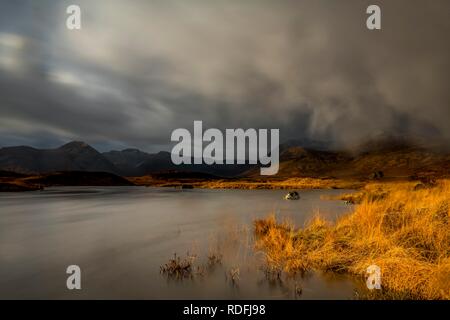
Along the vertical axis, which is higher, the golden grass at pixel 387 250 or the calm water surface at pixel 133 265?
the golden grass at pixel 387 250

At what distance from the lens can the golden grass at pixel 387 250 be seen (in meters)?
7.39

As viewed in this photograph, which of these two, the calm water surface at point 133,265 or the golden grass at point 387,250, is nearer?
the golden grass at point 387,250

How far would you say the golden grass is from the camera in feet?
24.3

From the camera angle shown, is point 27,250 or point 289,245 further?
point 27,250

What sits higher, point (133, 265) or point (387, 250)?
point (387, 250)

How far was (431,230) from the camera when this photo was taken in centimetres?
993

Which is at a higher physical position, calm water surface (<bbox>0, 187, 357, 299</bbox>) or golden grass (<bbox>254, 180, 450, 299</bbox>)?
golden grass (<bbox>254, 180, 450, 299</bbox>)

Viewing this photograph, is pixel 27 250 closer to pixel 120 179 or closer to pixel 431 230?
pixel 431 230

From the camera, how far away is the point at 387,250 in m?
9.18

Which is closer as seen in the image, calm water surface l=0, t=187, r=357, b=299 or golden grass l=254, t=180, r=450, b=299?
golden grass l=254, t=180, r=450, b=299

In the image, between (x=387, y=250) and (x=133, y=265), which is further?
(x=133, y=265)
